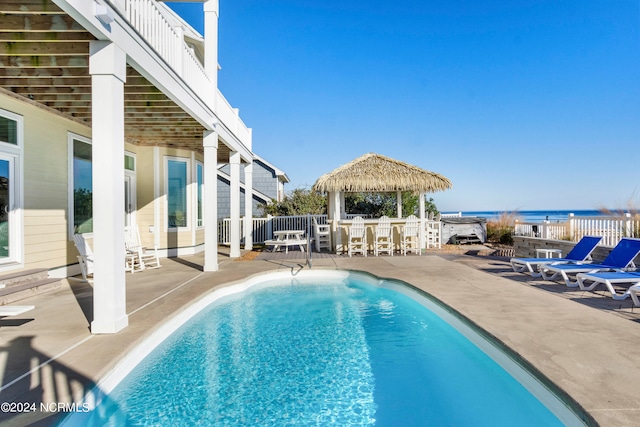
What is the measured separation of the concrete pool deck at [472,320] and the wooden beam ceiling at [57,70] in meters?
3.23

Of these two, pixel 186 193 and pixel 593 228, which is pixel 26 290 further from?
pixel 593 228

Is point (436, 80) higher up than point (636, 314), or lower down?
higher up

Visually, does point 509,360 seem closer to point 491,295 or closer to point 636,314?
point 491,295

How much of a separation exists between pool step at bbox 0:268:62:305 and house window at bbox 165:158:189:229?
443 centimetres

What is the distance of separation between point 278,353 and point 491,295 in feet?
11.2

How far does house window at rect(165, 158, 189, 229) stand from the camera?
33.0ft

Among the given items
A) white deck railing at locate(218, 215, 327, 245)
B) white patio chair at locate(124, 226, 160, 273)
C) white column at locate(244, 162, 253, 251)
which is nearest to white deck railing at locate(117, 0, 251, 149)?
white patio chair at locate(124, 226, 160, 273)

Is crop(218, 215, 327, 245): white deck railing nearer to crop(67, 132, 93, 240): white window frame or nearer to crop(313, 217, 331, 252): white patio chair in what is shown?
crop(313, 217, 331, 252): white patio chair

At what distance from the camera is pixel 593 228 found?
9062mm

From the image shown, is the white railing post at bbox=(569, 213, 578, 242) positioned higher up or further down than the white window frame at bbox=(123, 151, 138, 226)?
further down

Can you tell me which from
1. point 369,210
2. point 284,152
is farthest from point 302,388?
point 284,152

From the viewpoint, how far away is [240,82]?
1750cm

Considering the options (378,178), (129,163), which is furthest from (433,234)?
(129,163)

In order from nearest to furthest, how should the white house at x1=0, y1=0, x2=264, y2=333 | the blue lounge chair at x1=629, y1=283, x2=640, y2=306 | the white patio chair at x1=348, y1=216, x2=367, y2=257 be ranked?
the white house at x1=0, y1=0, x2=264, y2=333 → the blue lounge chair at x1=629, y1=283, x2=640, y2=306 → the white patio chair at x1=348, y1=216, x2=367, y2=257
